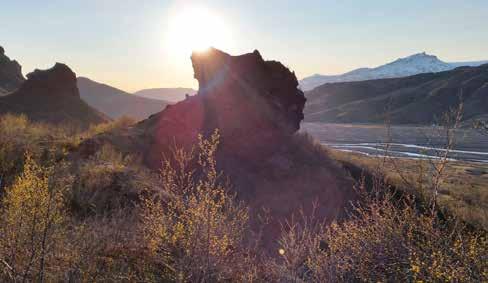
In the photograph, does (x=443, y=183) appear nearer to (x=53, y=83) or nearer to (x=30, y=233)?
(x=30, y=233)

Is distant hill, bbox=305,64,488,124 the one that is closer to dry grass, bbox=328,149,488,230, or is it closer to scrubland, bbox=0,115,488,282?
dry grass, bbox=328,149,488,230

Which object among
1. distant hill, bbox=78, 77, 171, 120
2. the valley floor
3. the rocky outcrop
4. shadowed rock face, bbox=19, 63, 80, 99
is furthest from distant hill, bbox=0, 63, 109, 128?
distant hill, bbox=78, 77, 171, 120

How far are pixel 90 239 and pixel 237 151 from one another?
1367 centimetres

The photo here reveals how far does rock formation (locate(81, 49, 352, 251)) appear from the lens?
16.9 meters

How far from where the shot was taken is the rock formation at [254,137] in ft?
55.6

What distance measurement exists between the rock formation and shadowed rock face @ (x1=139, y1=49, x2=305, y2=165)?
5cm

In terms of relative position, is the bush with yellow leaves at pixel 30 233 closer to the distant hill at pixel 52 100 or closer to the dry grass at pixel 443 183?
the dry grass at pixel 443 183

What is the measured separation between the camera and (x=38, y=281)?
450 centimetres

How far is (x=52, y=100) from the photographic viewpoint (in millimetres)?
28344

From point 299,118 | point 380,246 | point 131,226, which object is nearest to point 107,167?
point 131,226

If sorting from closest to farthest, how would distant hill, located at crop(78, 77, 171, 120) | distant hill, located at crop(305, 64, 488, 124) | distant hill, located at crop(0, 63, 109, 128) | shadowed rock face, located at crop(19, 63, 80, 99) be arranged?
distant hill, located at crop(0, 63, 109, 128) < shadowed rock face, located at crop(19, 63, 80, 99) < distant hill, located at crop(78, 77, 171, 120) < distant hill, located at crop(305, 64, 488, 124)

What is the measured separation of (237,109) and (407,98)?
140889 millimetres

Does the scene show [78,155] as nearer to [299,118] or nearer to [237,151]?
[237,151]

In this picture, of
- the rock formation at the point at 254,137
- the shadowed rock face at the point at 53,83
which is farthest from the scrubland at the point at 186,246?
the shadowed rock face at the point at 53,83
